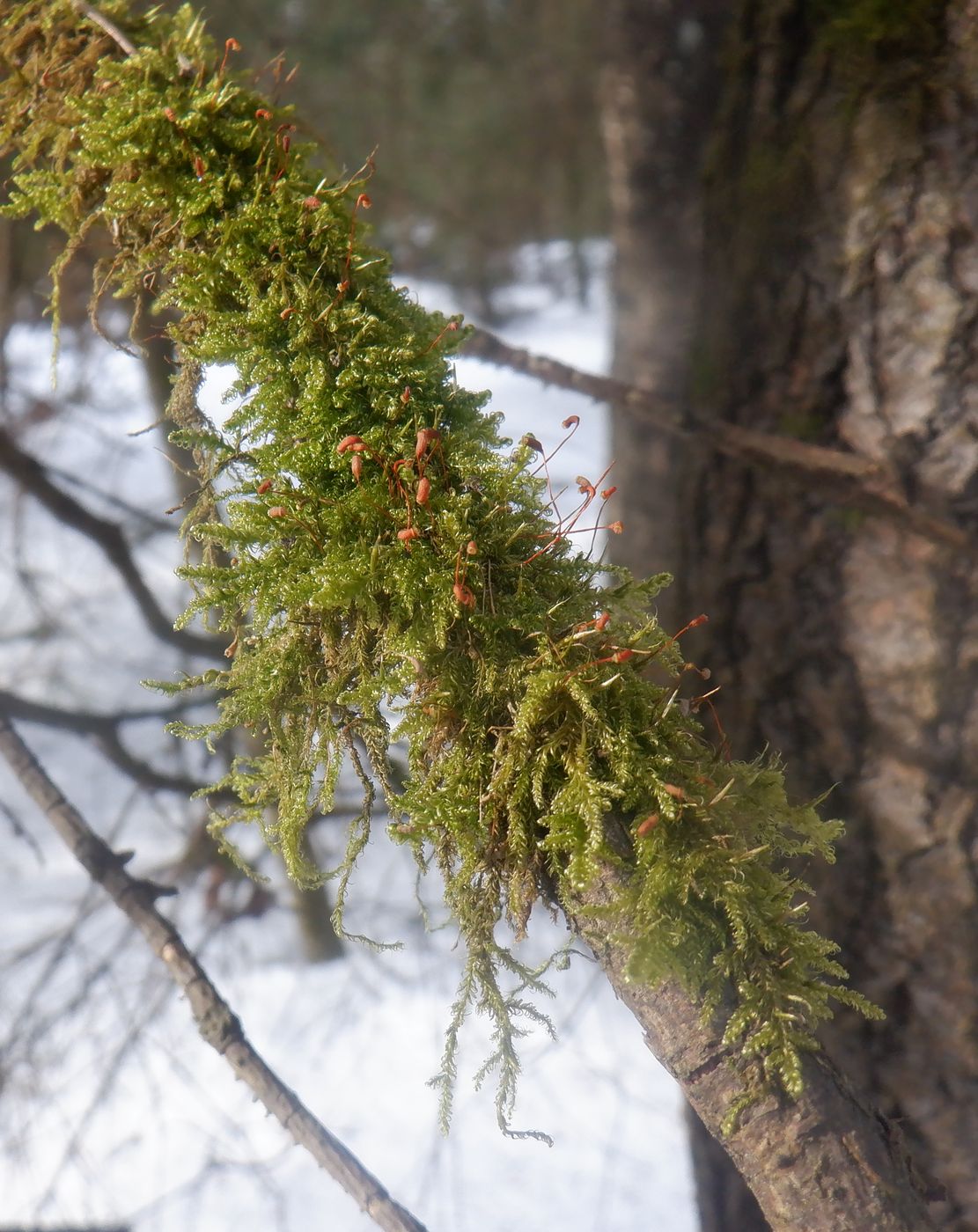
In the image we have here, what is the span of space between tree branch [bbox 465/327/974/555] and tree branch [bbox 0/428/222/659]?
101 centimetres

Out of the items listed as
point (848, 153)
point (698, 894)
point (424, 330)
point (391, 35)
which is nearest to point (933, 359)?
point (848, 153)

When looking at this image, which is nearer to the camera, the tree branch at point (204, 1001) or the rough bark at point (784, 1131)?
the rough bark at point (784, 1131)

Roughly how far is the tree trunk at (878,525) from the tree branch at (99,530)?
1.20 meters

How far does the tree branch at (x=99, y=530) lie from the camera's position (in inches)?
70.5

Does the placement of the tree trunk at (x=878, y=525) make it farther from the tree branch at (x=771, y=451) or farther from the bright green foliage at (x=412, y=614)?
the bright green foliage at (x=412, y=614)

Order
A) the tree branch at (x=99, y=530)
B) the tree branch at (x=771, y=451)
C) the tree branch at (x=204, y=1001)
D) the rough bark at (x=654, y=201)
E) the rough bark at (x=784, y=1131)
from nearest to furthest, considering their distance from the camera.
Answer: the rough bark at (x=784, y=1131), the tree branch at (x=204, y=1001), the tree branch at (x=771, y=451), the tree branch at (x=99, y=530), the rough bark at (x=654, y=201)

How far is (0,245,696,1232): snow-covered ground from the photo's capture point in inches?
71.2

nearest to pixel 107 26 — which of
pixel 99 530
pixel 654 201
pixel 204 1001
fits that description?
pixel 204 1001

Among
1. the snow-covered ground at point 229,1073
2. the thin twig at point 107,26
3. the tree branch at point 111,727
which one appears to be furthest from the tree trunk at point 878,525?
the tree branch at point 111,727

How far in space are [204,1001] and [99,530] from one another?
1391 millimetres

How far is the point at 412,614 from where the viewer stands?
2.05 feet

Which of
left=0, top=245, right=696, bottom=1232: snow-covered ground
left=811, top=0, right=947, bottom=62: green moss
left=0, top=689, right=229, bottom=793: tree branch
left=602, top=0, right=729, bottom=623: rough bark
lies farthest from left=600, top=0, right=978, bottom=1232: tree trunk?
left=602, top=0, right=729, bottom=623: rough bark

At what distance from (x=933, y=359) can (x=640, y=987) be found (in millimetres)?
949

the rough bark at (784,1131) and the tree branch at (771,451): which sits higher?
the tree branch at (771,451)
